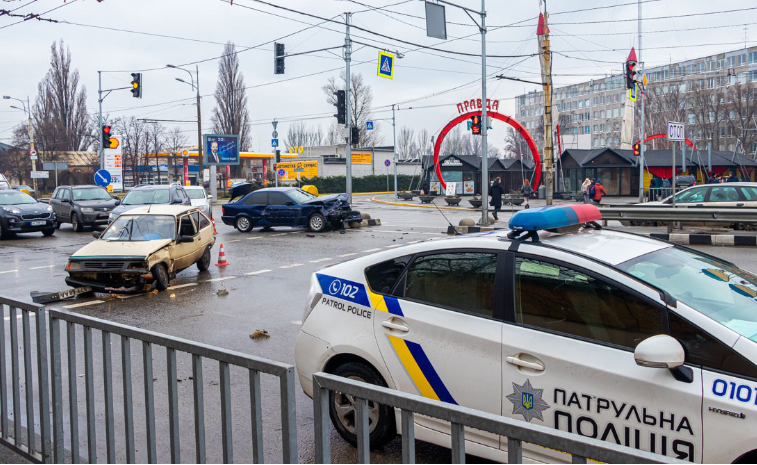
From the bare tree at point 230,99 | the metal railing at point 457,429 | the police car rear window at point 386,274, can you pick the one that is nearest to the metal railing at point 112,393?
the metal railing at point 457,429

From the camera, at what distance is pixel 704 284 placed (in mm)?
3969

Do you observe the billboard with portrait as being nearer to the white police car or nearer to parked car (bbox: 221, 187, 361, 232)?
parked car (bbox: 221, 187, 361, 232)

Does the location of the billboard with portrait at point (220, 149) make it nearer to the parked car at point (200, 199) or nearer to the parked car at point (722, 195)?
the parked car at point (200, 199)

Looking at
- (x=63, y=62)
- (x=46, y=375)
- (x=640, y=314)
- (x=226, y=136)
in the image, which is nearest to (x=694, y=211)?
(x=640, y=314)

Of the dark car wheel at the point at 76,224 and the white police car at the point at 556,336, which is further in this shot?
the dark car wheel at the point at 76,224

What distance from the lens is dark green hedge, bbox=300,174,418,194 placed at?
66.4m

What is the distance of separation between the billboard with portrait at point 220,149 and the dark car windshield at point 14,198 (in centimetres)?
2637

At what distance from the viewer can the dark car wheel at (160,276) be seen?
1162 cm

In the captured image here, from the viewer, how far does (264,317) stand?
9.48 meters

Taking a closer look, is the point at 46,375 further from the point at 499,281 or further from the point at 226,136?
the point at 226,136

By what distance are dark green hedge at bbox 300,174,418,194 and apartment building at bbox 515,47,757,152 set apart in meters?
19.8

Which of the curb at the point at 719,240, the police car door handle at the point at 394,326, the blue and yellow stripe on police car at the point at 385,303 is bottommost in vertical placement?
the curb at the point at 719,240

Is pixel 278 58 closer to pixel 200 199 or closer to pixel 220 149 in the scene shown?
pixel 200 199

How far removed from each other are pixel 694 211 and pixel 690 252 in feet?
48.2
